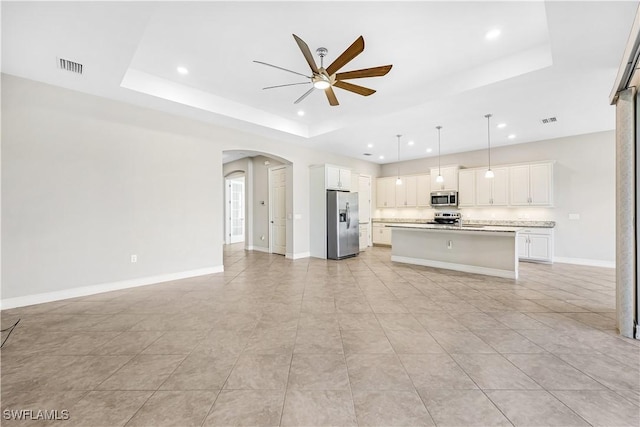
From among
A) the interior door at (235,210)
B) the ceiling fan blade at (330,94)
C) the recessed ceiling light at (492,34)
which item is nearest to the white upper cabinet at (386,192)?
the interior door at (235,210)

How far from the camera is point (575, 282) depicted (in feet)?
14.3

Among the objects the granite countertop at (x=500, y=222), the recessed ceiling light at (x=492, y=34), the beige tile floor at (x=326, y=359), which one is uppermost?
the recessed ceiling light at (x=492, y=34)

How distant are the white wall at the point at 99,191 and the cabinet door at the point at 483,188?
21.7 feet

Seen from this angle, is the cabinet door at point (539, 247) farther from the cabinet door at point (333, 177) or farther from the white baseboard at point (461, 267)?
the cabinet door at point (333, 177)

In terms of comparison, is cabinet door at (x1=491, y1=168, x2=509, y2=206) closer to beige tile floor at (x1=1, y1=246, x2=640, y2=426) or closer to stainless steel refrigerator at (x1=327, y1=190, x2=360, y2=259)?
beige tile floor at (x1=1, y1=246, x2=640, y2=426)

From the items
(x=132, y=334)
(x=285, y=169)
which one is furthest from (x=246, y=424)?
(x=285, y=169)

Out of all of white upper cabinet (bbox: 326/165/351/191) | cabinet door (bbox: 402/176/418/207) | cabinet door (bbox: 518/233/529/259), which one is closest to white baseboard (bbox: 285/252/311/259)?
white upper cabinet (bbox: 326/165/351/191)

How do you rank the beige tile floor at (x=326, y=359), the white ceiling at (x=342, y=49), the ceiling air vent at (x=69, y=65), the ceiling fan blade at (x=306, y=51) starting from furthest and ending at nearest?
1. the ceiling air vent at (x=69, y=65)
2. the white ceiling at (x=342, y=49)
3. the ceiling fan blade at (x=306, y=51)
4. the beige tile floor at (x=326, y=359)

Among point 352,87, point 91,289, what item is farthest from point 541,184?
point 91,289

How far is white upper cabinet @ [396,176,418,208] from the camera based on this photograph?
848cm

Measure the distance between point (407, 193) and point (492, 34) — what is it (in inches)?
235

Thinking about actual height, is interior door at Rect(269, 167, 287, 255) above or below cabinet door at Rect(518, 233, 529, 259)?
above

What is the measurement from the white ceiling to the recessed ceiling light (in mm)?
64

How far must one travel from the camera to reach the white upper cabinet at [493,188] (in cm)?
671
